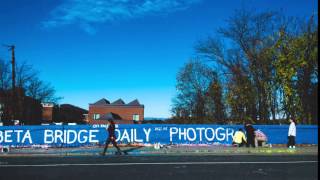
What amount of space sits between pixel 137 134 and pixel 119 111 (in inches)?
3092

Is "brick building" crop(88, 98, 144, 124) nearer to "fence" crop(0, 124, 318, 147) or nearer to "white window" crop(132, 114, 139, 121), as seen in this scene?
"white window" crop(132, 114, 139, 121)

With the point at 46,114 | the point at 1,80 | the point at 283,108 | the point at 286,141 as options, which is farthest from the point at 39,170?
the point at 46,114

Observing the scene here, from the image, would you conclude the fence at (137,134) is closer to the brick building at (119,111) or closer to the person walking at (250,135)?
the person walking at (250,135)

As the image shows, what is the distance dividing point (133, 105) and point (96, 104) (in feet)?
27.3

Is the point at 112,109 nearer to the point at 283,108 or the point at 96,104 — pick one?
the point at 96,104

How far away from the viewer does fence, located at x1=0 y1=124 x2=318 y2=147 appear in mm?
27109

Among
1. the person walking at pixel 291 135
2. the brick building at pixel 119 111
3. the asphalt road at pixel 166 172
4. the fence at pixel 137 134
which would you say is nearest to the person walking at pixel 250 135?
the person walking at pixel 291 135

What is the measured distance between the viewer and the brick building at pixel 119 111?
102625 mm

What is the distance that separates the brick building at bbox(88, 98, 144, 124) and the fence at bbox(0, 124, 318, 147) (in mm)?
73519

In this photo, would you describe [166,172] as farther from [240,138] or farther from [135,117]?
[135,117]

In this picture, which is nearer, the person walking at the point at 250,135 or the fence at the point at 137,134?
the person walking at the point at 250,135

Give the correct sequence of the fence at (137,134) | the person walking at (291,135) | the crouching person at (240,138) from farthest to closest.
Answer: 1. the fence at (137,134)
2. the crouching person at (240,138)
3. the person walking at (291,135)

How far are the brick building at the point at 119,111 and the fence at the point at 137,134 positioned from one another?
241ft

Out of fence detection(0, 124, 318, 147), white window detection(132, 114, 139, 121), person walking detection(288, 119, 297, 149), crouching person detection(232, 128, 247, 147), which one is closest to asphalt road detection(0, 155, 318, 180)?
person walking detection(288, 119, 297, 149)
